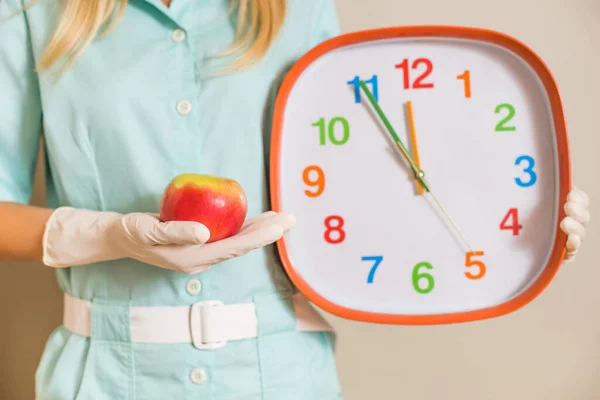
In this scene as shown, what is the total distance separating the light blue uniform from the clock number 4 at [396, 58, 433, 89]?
169 millimetres

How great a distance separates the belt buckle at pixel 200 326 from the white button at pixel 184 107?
0.23m

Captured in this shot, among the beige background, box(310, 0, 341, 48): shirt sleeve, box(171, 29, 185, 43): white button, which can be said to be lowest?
the beige background

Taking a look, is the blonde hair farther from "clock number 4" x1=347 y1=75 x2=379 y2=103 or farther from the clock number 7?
the clock number 7

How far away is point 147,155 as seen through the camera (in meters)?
0.67

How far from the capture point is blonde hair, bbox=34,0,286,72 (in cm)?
67

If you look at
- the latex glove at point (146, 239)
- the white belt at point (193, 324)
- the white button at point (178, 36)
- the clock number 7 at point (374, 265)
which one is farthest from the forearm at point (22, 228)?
the clock number 7 at point (374, 265)

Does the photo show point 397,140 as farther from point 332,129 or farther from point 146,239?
point 146,239

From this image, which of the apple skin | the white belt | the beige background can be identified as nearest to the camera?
the apple skin

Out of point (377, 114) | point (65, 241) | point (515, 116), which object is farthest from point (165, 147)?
point (515, 116)

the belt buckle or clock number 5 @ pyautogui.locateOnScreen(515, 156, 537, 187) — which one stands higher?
clock number 5 @ pyautogui.locateOnScreen(515, 156, 537, 187)

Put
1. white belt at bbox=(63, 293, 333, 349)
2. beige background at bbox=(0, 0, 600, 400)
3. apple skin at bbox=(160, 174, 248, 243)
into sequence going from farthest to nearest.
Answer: beige background at bbox=(0, 0, 600, 400), white belt at bbox=(63, 293, 333, 349), apple skin at bbox=(160, 174, 248, 243)

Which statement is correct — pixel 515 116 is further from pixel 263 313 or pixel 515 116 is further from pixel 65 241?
pixel 65 241

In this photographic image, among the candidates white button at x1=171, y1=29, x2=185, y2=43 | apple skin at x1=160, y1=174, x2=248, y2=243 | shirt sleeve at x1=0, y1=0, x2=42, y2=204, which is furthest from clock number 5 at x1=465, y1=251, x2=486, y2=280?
shirt sleeve at x1=0, y1=0, x2=42, y2=204

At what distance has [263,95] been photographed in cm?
71
